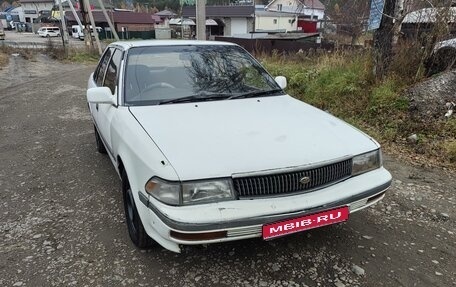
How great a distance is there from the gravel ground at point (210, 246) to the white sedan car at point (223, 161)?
333 mm

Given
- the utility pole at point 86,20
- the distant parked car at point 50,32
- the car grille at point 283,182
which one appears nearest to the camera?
the car grille at point 283,182

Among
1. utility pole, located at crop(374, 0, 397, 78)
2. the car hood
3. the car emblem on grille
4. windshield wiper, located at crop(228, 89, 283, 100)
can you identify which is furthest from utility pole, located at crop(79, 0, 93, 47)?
the car emblem on grille

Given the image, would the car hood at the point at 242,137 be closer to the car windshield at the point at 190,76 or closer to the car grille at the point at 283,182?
the car grille at the point at 283,182

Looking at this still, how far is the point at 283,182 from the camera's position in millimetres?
2277

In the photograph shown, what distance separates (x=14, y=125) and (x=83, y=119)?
1.20 metres

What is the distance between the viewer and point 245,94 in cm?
343

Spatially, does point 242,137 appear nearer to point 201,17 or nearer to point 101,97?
point 101,97

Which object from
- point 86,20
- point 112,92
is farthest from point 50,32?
point 112,92

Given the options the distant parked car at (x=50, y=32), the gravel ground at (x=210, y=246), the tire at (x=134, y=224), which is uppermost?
the tire at (x=134, y=224)

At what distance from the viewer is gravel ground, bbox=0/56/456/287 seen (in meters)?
2.51

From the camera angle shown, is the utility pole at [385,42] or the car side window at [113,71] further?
the utility pole at [385,42]

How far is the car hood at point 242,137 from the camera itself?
223 centimetres

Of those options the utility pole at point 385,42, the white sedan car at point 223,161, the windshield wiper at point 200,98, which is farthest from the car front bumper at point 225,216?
the utility pole at point 385,42

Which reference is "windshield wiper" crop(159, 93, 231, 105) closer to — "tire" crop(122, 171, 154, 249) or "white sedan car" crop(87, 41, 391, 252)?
"white sedan car" crop(87, 41, 391, 252)
